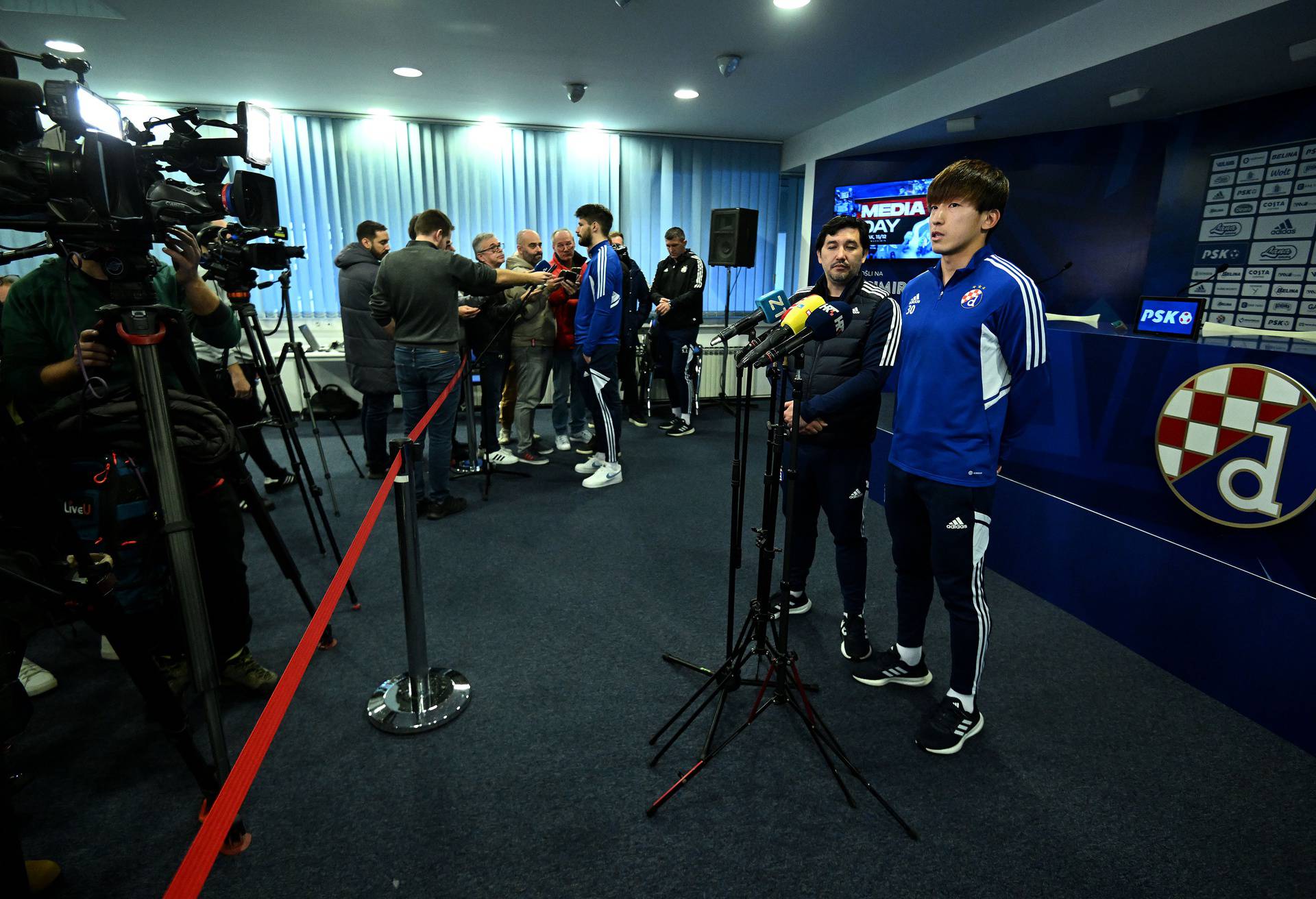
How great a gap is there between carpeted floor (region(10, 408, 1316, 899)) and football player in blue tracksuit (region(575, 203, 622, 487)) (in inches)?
60.8

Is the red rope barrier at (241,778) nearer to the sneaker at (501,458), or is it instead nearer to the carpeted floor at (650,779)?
the carpeted floor at (650,779)

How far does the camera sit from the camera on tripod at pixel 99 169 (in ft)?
3.74

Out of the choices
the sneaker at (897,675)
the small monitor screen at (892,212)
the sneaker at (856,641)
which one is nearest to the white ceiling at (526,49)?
the small monitor screen at (892,212)

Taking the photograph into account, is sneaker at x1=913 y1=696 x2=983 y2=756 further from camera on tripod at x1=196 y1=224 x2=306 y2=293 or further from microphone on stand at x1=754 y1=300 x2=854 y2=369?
camera on tripod at x1=196 y1=224 x2=306 y2=293

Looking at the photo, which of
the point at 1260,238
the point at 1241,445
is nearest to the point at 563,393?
the point at 1241,445

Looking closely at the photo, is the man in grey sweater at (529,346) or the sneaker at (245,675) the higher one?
the man in grey sweater at (529,346)

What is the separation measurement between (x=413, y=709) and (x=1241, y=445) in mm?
2763

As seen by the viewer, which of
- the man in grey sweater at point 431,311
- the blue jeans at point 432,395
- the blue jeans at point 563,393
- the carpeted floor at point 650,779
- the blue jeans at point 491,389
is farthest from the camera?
the blue jeans at point 563,393

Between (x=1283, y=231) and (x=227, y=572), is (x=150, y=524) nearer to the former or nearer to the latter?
(x=227, y=572)

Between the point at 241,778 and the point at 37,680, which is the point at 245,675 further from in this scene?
the point at 241,778

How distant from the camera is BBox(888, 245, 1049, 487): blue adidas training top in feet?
5.28

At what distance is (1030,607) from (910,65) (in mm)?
3429

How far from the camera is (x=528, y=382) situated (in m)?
4.36

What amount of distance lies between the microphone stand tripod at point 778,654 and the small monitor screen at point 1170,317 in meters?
1.68
